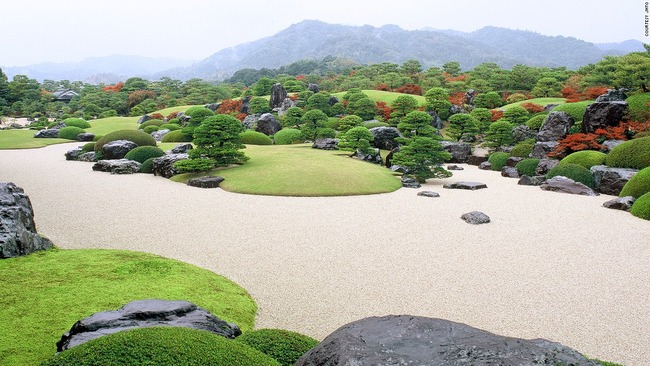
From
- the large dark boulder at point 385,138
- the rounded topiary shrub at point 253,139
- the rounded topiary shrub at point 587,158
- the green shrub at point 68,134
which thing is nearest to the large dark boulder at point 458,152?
the large dark boulder at point 385,138

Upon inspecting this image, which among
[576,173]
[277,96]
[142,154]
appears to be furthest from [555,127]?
[277,96]

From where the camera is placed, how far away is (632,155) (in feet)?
55.2

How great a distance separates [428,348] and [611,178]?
1714cm

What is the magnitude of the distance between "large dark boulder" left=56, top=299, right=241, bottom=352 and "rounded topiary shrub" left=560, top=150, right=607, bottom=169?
61.7ft

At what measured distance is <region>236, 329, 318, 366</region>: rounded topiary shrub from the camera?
382cm

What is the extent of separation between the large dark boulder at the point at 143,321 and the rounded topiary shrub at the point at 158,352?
119 centimetres

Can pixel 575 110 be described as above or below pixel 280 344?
below

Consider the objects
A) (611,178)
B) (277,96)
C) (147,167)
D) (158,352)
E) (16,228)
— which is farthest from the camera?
(277,96)

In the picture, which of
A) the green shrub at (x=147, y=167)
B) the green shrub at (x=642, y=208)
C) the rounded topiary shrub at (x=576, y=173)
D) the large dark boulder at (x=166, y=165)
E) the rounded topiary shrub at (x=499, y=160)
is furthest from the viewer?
the rounded topiary shrub at (x=499, y=160)

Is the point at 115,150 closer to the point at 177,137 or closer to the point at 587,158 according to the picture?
the point at 177,137

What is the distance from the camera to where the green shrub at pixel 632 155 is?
1645 centimetres

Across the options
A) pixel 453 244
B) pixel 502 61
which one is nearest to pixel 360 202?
pixel 453 244

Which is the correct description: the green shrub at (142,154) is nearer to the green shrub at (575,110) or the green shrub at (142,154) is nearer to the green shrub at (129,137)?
the green shrub at (129,137)

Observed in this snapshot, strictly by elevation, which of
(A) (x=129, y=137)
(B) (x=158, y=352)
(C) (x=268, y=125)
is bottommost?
(C) (x=268, y=125)
